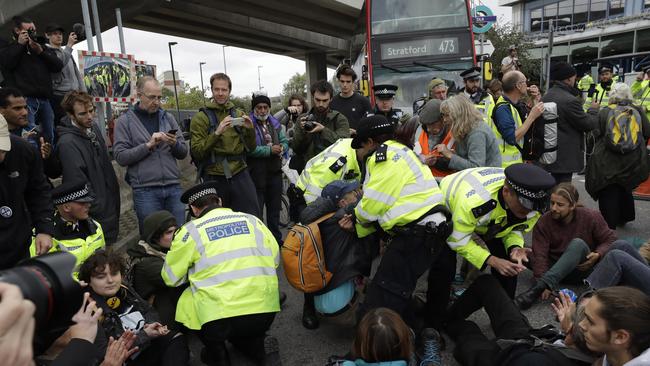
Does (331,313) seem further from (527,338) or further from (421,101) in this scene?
(421,101)

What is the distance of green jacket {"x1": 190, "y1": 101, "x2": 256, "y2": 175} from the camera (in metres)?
4.36

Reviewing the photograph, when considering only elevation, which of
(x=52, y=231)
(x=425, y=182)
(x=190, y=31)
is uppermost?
(x=190, y=31)

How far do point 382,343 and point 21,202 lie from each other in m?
2.41

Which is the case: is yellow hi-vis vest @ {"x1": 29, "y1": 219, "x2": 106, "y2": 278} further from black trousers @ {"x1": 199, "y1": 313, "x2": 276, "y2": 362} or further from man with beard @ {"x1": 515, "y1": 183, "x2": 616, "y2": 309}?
man with beard @ {"x1": 515, "y1": 183, "x2": 616, "y2": 309}

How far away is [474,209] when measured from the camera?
2.90 m

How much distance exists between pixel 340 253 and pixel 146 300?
138cm

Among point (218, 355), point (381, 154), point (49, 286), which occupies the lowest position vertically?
point (218, 355)

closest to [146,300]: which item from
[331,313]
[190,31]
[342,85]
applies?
[331,313]

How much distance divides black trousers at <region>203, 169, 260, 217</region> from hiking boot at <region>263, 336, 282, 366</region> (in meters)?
1.79

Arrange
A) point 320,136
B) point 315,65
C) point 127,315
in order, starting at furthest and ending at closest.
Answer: point 315,65 < point 320,136 < point 127,315

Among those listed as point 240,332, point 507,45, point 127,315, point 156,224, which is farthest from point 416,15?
point 507,45

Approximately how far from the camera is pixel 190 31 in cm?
2486

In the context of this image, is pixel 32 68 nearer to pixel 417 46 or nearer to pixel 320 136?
pixel 320 136

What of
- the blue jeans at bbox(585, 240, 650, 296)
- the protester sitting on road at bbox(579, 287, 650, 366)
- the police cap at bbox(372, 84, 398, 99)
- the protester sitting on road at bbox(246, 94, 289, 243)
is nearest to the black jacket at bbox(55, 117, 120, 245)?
the protester sitting on road at bbox(246, 94, 289, 243)
